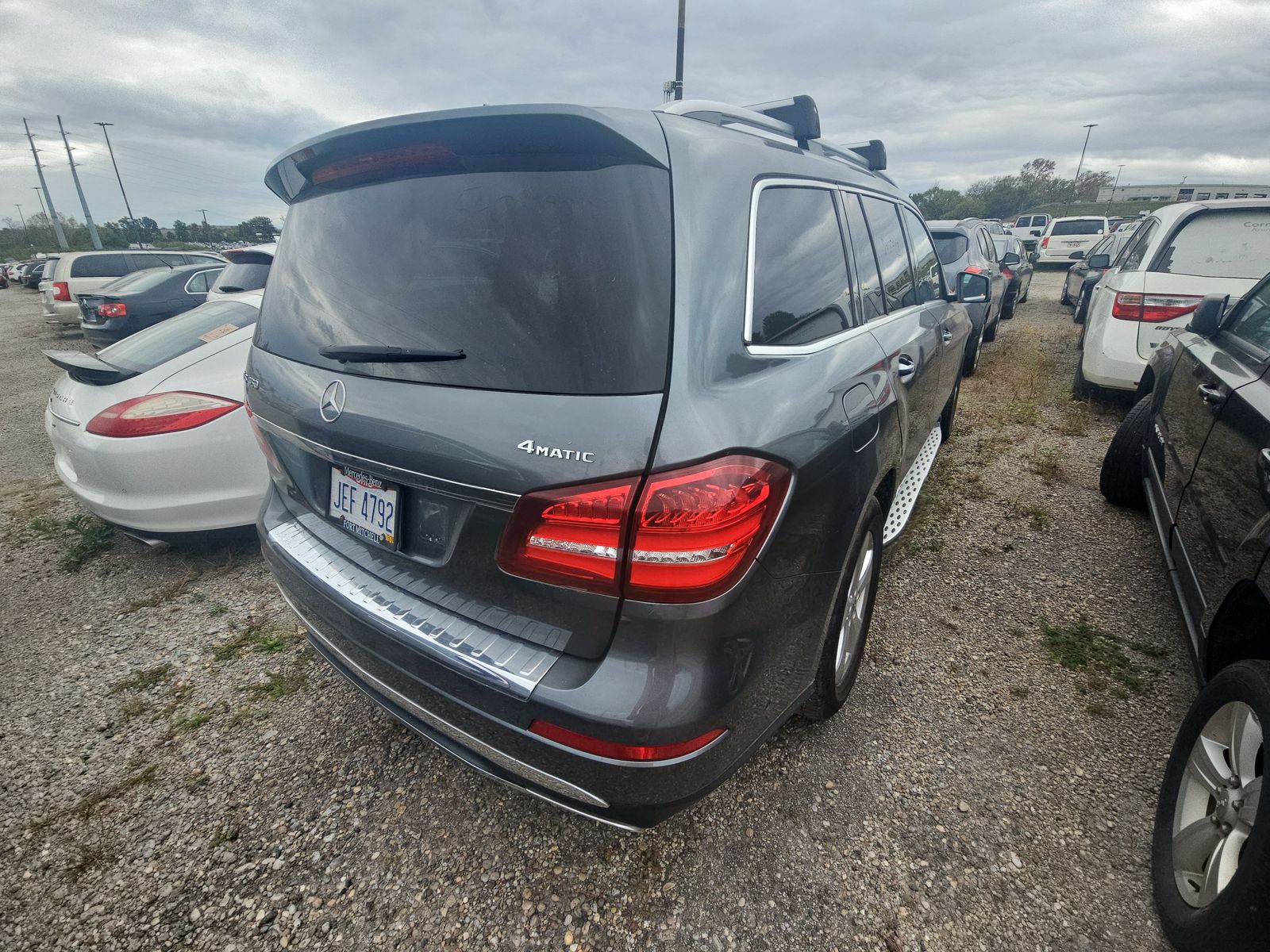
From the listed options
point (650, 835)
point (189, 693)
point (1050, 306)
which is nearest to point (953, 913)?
point (650, 835)

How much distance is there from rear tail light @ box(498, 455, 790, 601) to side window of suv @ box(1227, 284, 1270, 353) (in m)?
2.09

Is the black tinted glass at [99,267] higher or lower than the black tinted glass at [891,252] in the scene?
lower

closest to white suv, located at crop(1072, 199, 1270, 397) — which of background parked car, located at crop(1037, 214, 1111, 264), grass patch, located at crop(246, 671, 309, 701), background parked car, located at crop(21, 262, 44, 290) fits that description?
grass patch, located at crop(246, 671, 309, 701)

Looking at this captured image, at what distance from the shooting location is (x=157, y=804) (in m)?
2.04

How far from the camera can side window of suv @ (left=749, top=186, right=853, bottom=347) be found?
155 centimetres

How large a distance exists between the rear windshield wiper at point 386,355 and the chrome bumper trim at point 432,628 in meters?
0.60

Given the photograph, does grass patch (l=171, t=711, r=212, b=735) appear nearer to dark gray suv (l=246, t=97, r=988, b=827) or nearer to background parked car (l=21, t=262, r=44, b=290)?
dark gray suv (l=246, t=97, r=988, b=827)

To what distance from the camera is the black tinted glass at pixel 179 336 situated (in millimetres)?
3336

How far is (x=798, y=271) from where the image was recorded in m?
1.76

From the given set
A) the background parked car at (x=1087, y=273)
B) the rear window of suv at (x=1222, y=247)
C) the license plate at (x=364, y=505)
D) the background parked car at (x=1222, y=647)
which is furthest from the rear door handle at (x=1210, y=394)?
the background parked car at (x=1087, y=273)

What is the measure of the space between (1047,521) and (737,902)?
3.12 metres

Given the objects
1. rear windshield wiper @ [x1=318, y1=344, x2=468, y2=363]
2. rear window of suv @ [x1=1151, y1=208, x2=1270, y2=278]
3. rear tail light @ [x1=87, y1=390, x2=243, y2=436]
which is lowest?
rear tail light @ [x1=87, y1=390, x2=243, y2=436]

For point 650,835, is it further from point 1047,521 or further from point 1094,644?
point 1047,521

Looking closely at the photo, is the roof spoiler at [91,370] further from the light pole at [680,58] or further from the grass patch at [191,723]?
the light pole at [680,58]
